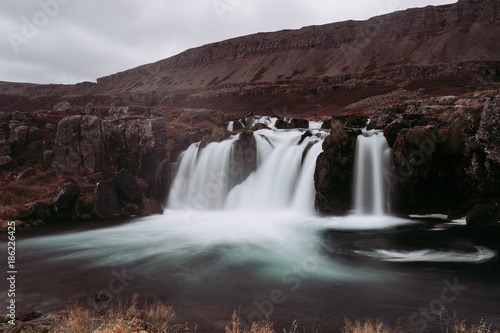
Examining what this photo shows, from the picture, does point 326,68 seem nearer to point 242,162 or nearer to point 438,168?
point 242,162

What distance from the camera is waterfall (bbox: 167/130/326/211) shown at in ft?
70.5

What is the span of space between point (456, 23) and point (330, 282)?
476 feet

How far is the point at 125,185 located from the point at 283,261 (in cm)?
Answer: 1513

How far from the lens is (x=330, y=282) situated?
9289 mm

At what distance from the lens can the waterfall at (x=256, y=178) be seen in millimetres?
21484

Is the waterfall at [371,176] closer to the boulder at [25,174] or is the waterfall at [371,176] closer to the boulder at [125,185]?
the boulder at [125,185]

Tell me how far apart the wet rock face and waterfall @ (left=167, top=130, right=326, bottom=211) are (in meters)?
1.60

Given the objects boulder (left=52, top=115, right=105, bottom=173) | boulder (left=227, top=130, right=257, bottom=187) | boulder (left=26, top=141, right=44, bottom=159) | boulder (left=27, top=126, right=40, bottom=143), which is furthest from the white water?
boulder (left=27, top=126, right=40, bottom=143)

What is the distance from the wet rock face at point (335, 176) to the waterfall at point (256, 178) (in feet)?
5.26

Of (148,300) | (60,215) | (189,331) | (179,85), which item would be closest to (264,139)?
(60,215)

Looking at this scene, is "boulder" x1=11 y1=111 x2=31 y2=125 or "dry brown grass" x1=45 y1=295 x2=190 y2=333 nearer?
"dry brown grass" x1=45 y1=295 x2=190 y2=333

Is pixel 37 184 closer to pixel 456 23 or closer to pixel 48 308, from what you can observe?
pixel 48 308

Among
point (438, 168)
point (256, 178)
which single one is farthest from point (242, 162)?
point (438, 168)

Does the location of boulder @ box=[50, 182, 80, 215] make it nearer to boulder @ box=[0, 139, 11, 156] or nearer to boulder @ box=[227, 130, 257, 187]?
boulder @ box=[0, 139, 11, 156]
